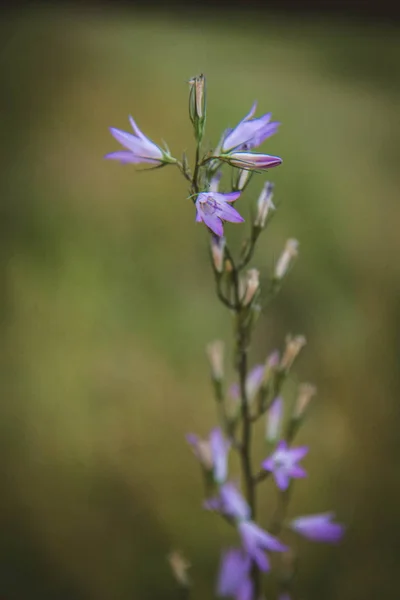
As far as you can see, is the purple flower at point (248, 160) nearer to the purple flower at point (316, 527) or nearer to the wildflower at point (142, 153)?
the wildflower at point (142, 153)

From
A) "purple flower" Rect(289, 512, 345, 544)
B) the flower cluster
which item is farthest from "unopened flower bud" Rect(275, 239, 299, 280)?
"purple flower" Rect(289, 512, 345, 544)

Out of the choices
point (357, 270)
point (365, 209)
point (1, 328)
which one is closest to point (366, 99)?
point (365, 209)

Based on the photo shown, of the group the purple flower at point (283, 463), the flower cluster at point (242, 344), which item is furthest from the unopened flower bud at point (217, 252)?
the purple flower at point (283, 463)

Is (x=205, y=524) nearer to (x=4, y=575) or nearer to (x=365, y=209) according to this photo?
(x=4, y=575)

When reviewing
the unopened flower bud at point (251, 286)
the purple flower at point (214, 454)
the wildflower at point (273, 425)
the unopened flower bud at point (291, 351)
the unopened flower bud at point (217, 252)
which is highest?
the unopened flower bud at point (217, 252)

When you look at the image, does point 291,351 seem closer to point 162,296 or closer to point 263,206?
point 263,206

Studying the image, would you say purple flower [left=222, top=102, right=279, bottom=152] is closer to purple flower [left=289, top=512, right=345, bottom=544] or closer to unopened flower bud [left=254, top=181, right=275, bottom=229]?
→ unopened flower bud [left=254, top=181, right=275, bottom=229]
